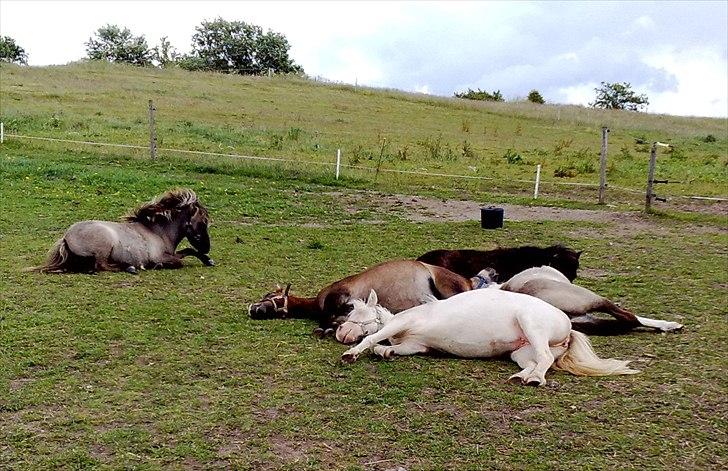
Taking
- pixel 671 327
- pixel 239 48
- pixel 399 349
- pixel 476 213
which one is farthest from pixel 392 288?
pixel 239 48

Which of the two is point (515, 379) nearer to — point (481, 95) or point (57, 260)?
point (57, 260)

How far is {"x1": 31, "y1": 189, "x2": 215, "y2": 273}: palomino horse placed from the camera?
7.36 metres

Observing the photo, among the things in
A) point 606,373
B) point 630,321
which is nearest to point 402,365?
point 606,373

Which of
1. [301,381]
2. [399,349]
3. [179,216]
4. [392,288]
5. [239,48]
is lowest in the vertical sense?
[301,381]

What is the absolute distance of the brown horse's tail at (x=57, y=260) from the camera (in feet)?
23.9

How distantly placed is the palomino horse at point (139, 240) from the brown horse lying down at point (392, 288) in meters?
2.88

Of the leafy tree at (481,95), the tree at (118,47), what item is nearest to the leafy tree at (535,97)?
the leafy tree at (481,95)

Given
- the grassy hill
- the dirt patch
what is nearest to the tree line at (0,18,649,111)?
the grassy hill

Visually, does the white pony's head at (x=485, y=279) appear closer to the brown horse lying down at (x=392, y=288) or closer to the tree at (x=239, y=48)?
the brown horse lying down at (x=392, y=288)

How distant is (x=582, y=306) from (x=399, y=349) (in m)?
1.57

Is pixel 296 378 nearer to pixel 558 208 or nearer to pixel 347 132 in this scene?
pixel 558 208

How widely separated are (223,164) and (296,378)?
13.2 metres

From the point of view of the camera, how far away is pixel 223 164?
55.7ft

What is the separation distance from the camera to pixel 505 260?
6.16m
